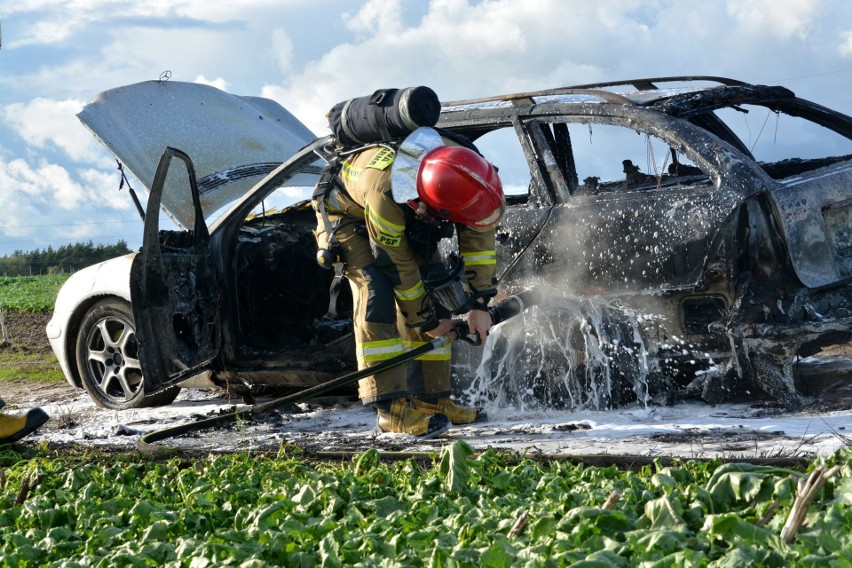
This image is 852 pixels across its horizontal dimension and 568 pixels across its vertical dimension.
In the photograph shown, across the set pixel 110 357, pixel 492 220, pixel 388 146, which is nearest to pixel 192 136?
pixel 110 357

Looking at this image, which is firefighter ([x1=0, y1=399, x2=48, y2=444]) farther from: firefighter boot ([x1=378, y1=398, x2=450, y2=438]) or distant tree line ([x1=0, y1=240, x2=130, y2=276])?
distant tree line ([x1=0, y1=240, x2=130, y2=276])

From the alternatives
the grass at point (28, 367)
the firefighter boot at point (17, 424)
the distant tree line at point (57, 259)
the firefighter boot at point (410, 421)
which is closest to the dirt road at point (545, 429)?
the firefighter boot at point (410, 421)

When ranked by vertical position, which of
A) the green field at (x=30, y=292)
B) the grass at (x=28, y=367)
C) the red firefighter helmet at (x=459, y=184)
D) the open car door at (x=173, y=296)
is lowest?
the grass at (x=28, y=367)

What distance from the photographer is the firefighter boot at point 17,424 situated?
5.91 meters

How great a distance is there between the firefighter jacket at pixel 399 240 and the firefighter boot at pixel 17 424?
7.14 ft

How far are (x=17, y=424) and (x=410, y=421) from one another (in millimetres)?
2228

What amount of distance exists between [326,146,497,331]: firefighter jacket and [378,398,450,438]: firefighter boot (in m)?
0.45

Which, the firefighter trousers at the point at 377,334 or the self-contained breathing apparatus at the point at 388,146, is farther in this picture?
the firefighter trousers at the point at 377,334

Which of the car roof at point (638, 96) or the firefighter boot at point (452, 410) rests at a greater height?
the car roof at point (638, 96)

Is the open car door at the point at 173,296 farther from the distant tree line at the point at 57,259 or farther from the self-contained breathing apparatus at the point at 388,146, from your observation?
the distant tree line at the point at 57,259

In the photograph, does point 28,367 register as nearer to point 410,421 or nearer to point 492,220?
point 410,421

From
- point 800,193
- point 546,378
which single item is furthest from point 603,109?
point 546,378

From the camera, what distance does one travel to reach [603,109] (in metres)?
5.66

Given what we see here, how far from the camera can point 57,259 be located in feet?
102
